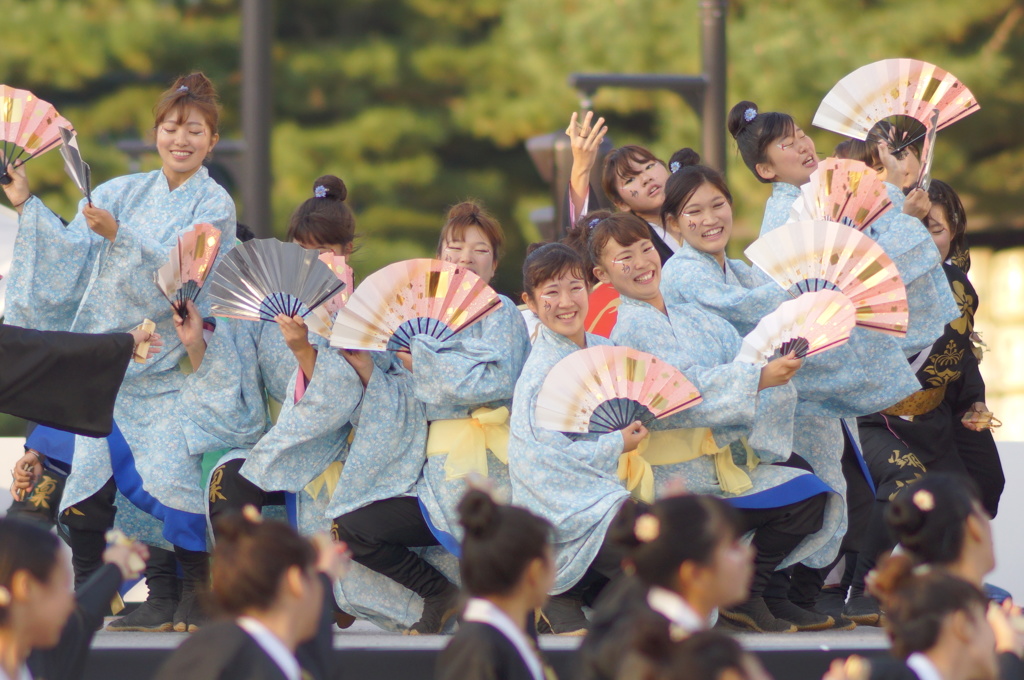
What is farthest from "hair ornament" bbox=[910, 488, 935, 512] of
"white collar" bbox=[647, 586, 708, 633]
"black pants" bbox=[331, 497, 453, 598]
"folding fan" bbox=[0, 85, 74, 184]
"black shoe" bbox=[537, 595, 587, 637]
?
"folding fan" bbox=[0, 85, 74, 184]

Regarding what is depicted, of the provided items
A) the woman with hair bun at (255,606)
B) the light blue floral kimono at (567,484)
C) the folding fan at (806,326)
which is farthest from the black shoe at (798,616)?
the woman with hair bun at (255,606)

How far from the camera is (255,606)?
2.70 meters

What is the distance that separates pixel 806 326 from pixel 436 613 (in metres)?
1.42

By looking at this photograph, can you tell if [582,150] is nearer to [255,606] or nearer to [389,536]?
[389,536]

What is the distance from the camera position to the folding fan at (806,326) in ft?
13.0

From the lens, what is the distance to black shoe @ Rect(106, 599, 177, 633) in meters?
4.32

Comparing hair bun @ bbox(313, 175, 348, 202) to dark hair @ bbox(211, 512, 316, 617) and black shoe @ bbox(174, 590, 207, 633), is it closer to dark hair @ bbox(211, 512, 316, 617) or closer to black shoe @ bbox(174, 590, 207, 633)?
black shoe @ bbox(174, 590, 207, 633)

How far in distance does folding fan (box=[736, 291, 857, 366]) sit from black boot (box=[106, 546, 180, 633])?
1965mm

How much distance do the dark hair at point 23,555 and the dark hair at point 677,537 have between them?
1165mm

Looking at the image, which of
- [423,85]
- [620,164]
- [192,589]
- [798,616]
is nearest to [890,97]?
[620,164]

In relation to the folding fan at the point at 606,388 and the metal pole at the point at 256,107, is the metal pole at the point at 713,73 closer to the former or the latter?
the metal pole at the point at 256,107

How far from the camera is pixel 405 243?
Result: 1298 cm

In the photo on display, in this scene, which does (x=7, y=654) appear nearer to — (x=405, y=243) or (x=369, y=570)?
(x=369, y=570)

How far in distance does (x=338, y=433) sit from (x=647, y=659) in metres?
2.05
